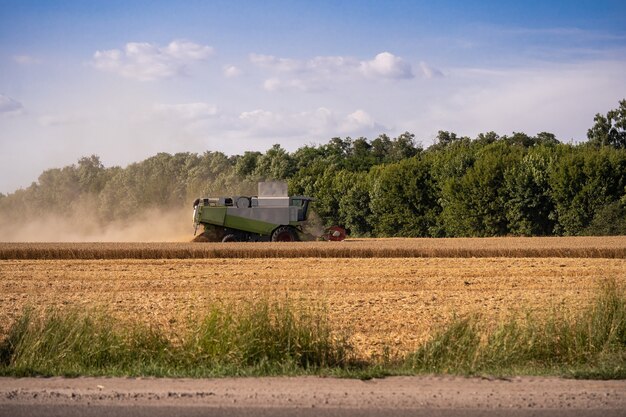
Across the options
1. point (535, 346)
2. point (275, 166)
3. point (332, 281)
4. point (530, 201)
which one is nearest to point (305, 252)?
point (332, 281)

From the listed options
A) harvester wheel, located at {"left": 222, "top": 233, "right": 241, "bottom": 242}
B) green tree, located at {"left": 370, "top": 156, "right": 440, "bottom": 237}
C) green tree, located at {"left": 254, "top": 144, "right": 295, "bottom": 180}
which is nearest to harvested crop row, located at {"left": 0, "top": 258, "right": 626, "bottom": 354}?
harvester wheel, located at {"left": 222, "top": 233, "right": 241, "bottom": 242}

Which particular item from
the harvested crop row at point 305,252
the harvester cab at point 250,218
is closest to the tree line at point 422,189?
the harvester cab at point 250,218

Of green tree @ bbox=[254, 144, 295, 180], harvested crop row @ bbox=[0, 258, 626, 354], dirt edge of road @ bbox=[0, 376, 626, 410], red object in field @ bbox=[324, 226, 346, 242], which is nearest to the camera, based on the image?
dirt edge of road @ bbox=[0, 376, 626, 410]

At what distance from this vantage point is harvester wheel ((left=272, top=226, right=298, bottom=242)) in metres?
40.1

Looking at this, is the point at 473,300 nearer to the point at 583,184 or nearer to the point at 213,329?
the point at 213,329

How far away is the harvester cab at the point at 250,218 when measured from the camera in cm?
4003

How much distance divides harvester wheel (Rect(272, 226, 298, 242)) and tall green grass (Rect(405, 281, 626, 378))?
28099 mm

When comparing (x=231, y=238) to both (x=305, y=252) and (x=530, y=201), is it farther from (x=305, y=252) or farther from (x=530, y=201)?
(x=530, y=201)

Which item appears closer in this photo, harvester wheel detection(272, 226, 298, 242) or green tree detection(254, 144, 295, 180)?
harvester wheel detection(272, 226, 298, 242)

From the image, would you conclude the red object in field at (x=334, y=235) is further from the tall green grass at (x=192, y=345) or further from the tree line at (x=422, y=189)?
the tall green grass at (x=192, y=345)

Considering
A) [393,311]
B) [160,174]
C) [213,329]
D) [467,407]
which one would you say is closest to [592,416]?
[467,407]

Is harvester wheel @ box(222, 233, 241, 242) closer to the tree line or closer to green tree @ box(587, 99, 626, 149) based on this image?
the tree line

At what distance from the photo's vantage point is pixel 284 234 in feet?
132

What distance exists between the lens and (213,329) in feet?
37.8
